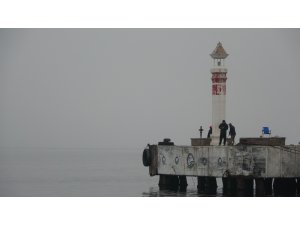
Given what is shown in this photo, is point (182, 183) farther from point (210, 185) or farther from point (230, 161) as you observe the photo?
point (230, 161)

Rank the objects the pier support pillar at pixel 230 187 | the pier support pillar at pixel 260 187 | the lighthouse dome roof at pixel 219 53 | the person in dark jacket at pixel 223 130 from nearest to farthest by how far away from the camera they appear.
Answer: the pier support pillar at pixel 260 187, the pier support pillar at pixel 230 187, the person in dark jacket at pixel 223 130, the lighthouse dome roof at pixel 219 53

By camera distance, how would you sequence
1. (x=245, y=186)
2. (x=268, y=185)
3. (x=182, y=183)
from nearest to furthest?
(x=245, y=186) < (x=268, y=185) < (x=182, y=183)

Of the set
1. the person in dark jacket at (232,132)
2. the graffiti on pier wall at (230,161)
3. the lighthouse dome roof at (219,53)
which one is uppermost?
the lighthouse dome roof at (219,53)

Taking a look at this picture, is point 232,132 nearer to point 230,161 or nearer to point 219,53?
point 230,161

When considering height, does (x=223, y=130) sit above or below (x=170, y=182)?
above

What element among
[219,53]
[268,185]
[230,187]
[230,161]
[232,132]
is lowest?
[230,187]

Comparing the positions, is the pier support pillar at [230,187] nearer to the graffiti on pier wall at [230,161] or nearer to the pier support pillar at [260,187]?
the graffiti on pier wall at [230,161]

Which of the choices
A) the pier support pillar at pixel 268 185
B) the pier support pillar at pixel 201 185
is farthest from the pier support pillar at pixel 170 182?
the pier support pillar at pixel 268 185

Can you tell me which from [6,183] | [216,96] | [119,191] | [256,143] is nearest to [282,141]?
[256,143]

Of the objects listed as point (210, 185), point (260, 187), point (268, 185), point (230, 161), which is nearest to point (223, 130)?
point (230, 161)

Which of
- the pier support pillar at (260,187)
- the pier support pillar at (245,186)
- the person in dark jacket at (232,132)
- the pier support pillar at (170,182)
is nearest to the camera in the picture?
the pier support pillar at (260,187)

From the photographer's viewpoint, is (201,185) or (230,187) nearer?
(230,187)

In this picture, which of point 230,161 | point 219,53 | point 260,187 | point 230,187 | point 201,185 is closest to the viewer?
point 260,187

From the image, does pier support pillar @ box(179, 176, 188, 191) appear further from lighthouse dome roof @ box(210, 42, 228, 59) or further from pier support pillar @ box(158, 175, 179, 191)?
lighthouse dome roof @ box(210, 42, 228, 59)
